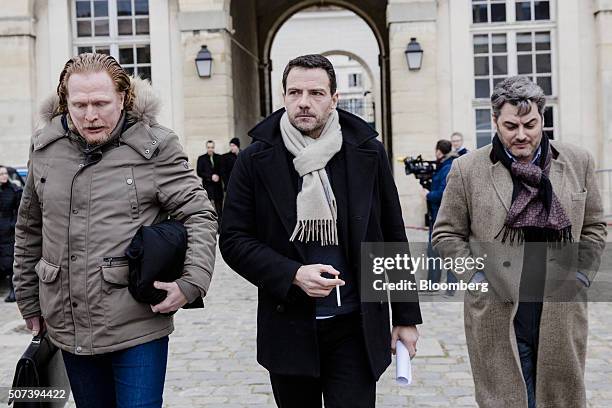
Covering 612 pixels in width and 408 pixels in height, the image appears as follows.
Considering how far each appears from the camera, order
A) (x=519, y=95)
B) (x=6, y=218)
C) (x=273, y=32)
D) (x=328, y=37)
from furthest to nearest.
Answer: (x=328, y=37) → (x=273, y=32) → (x=6, y=218) → (x=519, y=95)

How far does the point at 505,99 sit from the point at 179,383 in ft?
10.6

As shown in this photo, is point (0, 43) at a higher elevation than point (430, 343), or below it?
higher

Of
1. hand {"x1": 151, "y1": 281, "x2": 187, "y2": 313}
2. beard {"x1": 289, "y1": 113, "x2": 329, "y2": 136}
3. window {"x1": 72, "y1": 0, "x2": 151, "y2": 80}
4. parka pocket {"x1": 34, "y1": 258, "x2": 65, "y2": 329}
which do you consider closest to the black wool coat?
beard {"x1": 289, "y1": 113, "x2": 329, "y2": 136}

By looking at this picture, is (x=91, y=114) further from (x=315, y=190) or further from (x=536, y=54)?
(x=536, y=54)

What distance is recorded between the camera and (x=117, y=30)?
16625mm

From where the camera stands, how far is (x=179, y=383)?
18.5 ft

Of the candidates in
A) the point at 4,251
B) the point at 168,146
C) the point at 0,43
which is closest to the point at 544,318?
the point at 168,146

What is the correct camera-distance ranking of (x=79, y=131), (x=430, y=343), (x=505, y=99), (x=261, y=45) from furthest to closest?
(x=261, y=45) < (x=430, y=343) < (x=505, y=99) < (x=79, y=131)

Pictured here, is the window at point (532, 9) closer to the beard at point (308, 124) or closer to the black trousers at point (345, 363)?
the beard at point (308, 124)

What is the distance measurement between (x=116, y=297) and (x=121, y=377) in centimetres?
30

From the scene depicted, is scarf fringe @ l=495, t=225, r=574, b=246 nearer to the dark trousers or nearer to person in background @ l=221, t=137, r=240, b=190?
the dark trousers

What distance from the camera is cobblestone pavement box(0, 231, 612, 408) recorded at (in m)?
5.22

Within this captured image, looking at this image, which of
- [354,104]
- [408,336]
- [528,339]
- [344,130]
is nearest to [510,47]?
[528,339]

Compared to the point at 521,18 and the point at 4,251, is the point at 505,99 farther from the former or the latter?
the point at 521,18
